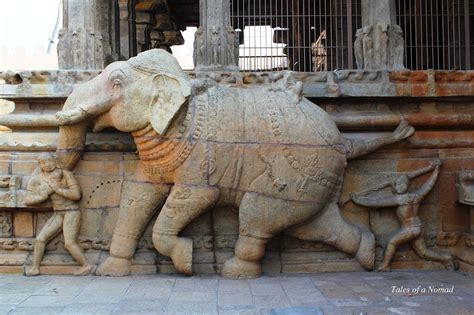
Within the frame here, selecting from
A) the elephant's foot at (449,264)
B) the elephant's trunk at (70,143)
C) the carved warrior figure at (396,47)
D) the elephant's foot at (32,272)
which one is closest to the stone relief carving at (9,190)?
the elephant's trunk at (70,143)

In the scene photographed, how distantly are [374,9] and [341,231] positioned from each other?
106 inches

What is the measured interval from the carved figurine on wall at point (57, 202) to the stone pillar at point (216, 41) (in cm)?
194

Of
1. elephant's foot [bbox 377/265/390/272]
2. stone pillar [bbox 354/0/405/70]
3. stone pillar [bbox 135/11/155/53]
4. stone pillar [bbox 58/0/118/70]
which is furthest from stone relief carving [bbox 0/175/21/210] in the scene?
stone pillar [bbox 135/11/155/53]

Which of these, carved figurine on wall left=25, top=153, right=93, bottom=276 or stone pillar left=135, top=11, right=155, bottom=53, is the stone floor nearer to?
carved figurine on wall left=25, top=153, right=93, bottom=276

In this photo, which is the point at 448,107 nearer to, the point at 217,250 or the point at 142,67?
the point at 217,250

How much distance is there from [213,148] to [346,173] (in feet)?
5.10

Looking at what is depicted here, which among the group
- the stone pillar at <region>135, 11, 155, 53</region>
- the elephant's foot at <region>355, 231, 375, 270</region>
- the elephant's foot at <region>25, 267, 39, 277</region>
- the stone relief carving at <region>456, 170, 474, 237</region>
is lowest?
the elephant's foot at <region>25, 267, 39, 277</region>

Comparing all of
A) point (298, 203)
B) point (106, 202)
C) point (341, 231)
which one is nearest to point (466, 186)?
point (341, 231)

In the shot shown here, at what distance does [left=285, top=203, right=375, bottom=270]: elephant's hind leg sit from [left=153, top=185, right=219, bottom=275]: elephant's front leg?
0.98 metres

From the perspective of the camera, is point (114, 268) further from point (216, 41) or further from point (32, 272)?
point (216, 41)

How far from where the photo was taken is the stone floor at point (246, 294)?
4.54 m

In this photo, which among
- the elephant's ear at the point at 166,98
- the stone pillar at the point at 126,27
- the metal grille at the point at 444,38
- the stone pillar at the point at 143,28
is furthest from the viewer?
the stone pillar at the point at 143,28

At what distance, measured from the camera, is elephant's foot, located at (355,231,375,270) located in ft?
18.9

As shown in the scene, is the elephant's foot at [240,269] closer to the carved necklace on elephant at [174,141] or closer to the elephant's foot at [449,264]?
the carved necklace on elephant at [174,141]
